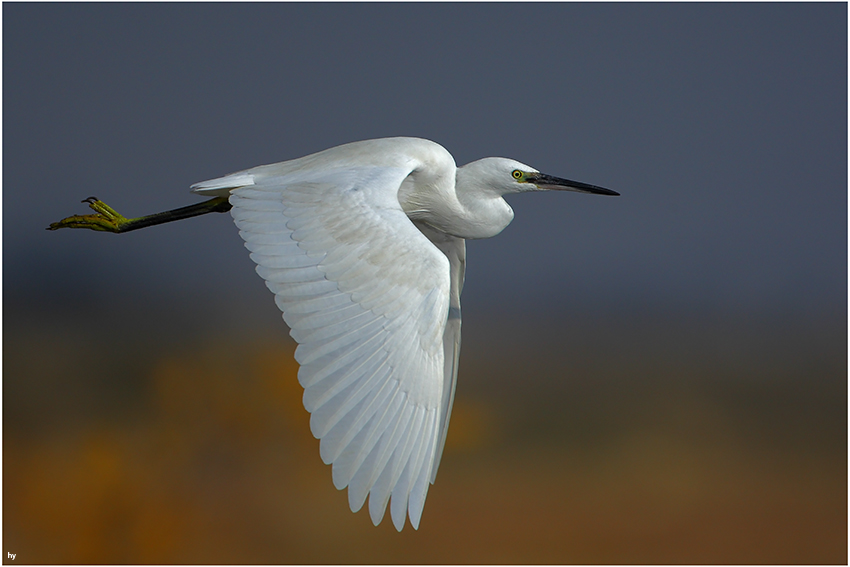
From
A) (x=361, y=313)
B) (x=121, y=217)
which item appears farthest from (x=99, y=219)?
(x=361, y=313)

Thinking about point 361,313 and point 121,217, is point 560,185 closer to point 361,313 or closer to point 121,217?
point 361,313

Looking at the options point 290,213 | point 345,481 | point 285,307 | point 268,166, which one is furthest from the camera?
point 268,166

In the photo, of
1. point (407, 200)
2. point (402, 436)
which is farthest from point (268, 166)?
point (402, 436)

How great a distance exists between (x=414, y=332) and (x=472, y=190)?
2.69 ft

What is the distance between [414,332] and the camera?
5.82 feet

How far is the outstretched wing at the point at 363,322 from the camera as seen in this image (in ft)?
5.41

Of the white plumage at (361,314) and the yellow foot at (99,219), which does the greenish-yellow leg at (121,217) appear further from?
the white plumage at (361,314)

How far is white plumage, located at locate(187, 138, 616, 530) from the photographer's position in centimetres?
165

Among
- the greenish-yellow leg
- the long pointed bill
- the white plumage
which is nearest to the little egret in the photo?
the white plumage

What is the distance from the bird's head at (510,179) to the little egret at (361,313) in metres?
0.35

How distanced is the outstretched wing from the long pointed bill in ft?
2.16

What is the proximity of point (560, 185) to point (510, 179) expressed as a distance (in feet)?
0.54

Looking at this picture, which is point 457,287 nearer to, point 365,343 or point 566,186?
point 566,186

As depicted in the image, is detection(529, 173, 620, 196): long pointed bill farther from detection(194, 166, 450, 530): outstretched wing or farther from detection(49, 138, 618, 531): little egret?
A: detection(194, 166, 450, 530): outstretched wing
